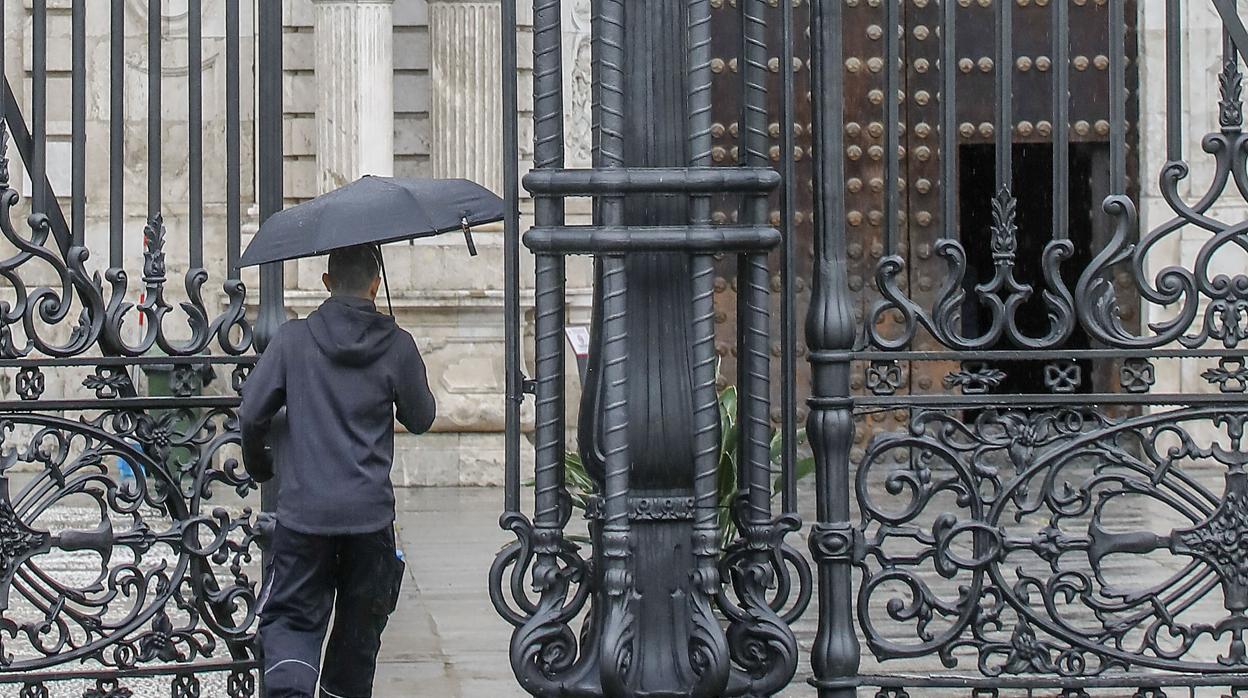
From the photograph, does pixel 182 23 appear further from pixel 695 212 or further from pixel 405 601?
pixel 695 212

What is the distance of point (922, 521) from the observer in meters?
10.2

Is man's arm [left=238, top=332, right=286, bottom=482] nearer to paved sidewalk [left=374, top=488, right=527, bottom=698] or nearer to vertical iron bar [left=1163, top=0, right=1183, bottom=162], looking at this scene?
paved sidewalk [left=374, top=488, right=527, bottom=698]

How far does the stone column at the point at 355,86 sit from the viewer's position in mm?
11781

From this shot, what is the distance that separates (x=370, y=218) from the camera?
4.89m

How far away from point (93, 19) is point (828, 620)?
29.2 ft

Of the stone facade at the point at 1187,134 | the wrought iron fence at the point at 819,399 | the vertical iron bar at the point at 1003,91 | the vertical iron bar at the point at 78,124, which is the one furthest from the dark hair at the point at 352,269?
the stone facade at the point at 1187,134

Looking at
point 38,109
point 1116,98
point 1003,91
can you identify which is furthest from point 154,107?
point 1116,98

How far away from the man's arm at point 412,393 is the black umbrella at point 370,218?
36cm

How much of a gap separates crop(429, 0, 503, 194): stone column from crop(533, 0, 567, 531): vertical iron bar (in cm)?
734

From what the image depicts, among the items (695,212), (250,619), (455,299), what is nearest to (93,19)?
(455,299)

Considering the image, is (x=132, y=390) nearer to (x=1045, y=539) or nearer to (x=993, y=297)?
(x=993, y=297)

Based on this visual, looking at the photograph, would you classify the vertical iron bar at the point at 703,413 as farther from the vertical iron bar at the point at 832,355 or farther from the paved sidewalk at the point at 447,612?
the paved sidewalk at the point at 447,612

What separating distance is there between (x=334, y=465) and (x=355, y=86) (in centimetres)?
725

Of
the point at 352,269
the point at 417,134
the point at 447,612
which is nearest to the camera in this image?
the point at 352,269
